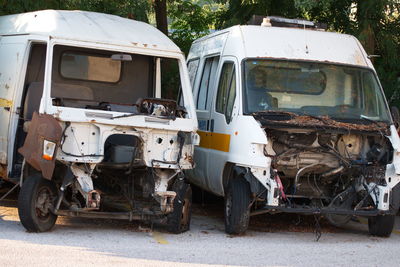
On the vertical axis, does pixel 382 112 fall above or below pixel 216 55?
below

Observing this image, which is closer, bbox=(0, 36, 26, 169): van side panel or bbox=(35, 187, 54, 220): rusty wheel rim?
bbox=(35, 187, 54, 220): rusty wheel rim

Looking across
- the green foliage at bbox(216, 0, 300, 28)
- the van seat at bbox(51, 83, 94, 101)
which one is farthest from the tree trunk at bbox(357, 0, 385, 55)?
the van seat at bbox(51, 83, 94, 101)

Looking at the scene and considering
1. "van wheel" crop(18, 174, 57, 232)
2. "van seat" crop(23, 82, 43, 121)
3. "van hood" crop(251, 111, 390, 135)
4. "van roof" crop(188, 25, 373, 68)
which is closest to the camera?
"van wheel" crop(18, 174, 57, 232)

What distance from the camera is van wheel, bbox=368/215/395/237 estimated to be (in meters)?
10.6

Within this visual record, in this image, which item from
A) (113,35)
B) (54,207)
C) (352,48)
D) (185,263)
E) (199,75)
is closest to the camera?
(185,263)

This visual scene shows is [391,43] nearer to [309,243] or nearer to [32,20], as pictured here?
[309,243]

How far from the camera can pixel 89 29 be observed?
10312 mm

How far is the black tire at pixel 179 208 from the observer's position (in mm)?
9969

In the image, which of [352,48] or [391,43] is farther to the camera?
[391,43]

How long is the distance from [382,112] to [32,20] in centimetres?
490

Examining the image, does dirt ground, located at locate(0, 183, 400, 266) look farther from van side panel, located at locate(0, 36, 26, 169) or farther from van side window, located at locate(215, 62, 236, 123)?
van side window, located at locate(215, 62, 236, 123)

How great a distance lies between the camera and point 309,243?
9930 millimetres

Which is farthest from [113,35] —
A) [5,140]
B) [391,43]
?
[391,43]

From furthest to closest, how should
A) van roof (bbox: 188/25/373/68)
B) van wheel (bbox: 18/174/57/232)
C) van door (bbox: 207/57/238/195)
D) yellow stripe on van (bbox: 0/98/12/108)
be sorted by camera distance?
van roof (bbox: 188/25/373/68), van door (bbox: 207/57/238/195), yellow stripe on van (bbox: 0/98/12/108), van wheel (bbox: 18/174/57/232)
